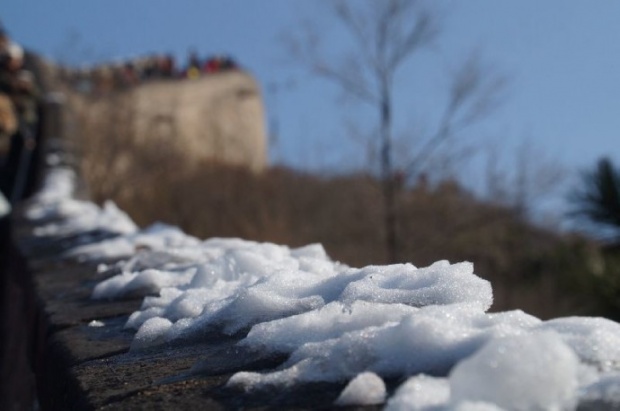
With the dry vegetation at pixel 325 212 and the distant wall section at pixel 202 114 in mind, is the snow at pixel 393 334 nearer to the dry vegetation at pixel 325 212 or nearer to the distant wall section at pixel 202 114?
the dry vegetation at pixel 325 212

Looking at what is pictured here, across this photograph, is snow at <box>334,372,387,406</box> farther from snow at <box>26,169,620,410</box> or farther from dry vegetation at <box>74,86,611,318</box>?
dry vegetation at <box>74,86,611,318</box>

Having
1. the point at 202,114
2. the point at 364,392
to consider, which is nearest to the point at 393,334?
the point at 364,392

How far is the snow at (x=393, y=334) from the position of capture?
1122mm

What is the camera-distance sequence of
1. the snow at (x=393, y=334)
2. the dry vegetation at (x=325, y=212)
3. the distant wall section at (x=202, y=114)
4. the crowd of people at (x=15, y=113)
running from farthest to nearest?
the distant wall section at (x=202, y=114) < the dry vegetation at (x=325, y=212) < the crowd of people at (x=15, y=113) < the snow at (x=393, y=334)

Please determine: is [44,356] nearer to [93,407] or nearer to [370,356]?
[93,407]

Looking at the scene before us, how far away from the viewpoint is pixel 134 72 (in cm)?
2788

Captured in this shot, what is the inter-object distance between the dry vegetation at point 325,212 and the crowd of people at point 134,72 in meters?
1.43

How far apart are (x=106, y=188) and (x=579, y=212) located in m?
9.33

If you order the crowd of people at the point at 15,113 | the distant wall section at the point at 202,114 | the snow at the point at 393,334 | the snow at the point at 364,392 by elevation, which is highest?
the distant wall section at the point at 202,114

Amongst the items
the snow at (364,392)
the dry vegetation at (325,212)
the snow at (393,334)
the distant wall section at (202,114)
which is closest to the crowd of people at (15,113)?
the dry vegetation at (325,212)

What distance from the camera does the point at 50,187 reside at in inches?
321

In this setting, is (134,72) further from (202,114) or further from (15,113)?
(15,113)

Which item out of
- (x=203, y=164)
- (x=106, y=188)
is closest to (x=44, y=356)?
(x=106, y=188)

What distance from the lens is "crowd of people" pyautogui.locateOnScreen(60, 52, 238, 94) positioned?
1927cm
